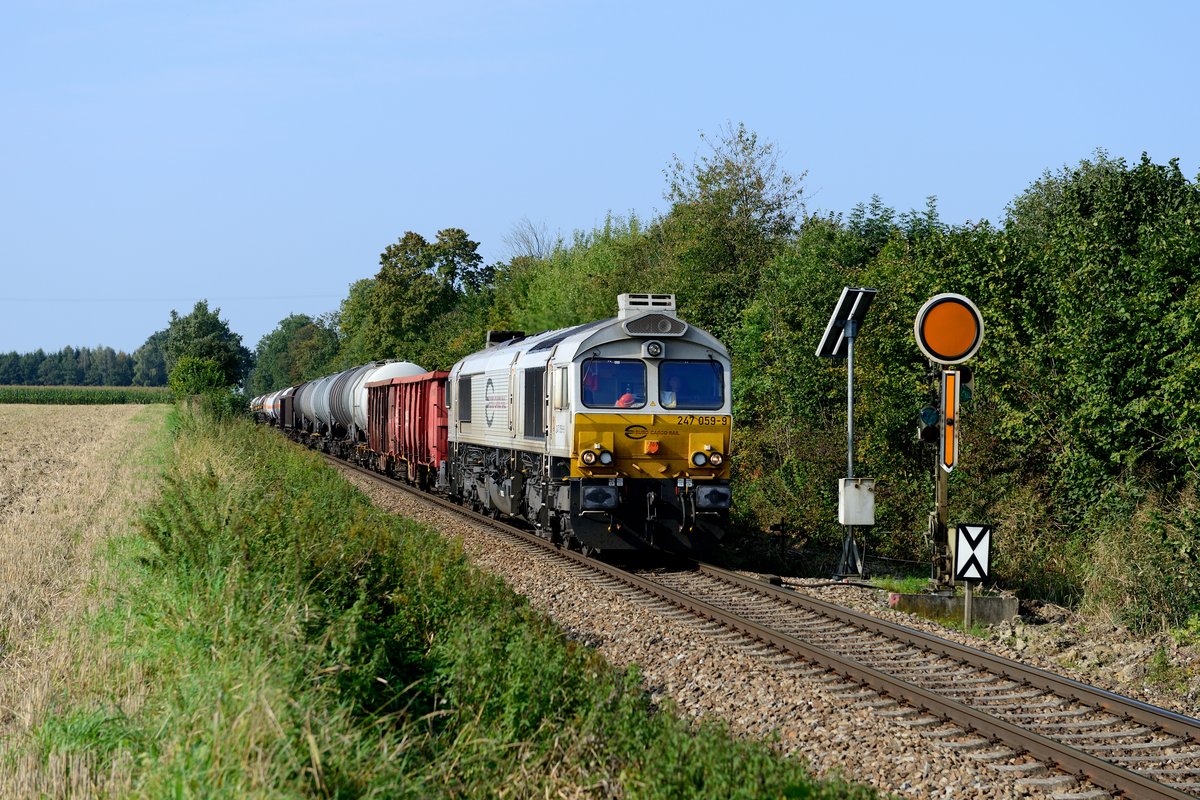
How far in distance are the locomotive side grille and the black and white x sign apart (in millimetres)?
5268

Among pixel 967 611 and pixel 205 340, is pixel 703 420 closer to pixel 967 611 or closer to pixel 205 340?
pixel 967 611

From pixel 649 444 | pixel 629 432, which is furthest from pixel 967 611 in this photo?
pixel 629 432

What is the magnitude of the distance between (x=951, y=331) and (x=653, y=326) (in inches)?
165

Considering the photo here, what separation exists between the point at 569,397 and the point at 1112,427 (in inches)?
284

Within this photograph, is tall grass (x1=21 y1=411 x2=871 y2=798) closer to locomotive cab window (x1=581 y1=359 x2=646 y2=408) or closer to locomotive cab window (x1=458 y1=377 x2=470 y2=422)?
locomotive cab window (x1=581 y1=359 x2=646 y2=408)

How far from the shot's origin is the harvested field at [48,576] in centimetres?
587

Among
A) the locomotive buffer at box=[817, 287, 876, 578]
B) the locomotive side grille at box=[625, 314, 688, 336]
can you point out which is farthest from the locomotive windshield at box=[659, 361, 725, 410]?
the locomotive buffer at box=[817, 287, 876, 578]

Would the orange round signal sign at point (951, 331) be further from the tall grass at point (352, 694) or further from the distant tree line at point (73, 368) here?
the distant tree line at point (73, 368)

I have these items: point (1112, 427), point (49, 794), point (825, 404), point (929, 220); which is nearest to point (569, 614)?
point (49, 794)

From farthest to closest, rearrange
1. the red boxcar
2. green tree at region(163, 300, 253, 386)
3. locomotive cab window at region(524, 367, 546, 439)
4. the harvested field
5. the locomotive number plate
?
green tree at region(163, 300, 253, 386) → the red boxcar → locomotive cab window at region(524, 367, 546, 439) → the locomotive number plate → the harvested field

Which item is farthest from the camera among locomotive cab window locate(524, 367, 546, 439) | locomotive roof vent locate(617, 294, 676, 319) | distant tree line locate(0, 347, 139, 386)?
distant tree line locate(0, 347, 139, 386)

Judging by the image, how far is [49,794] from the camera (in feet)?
17.7

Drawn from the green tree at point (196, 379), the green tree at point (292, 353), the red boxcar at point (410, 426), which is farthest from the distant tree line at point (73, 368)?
the red boxcar at point (410, 426)

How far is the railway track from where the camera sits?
677 centimetres
